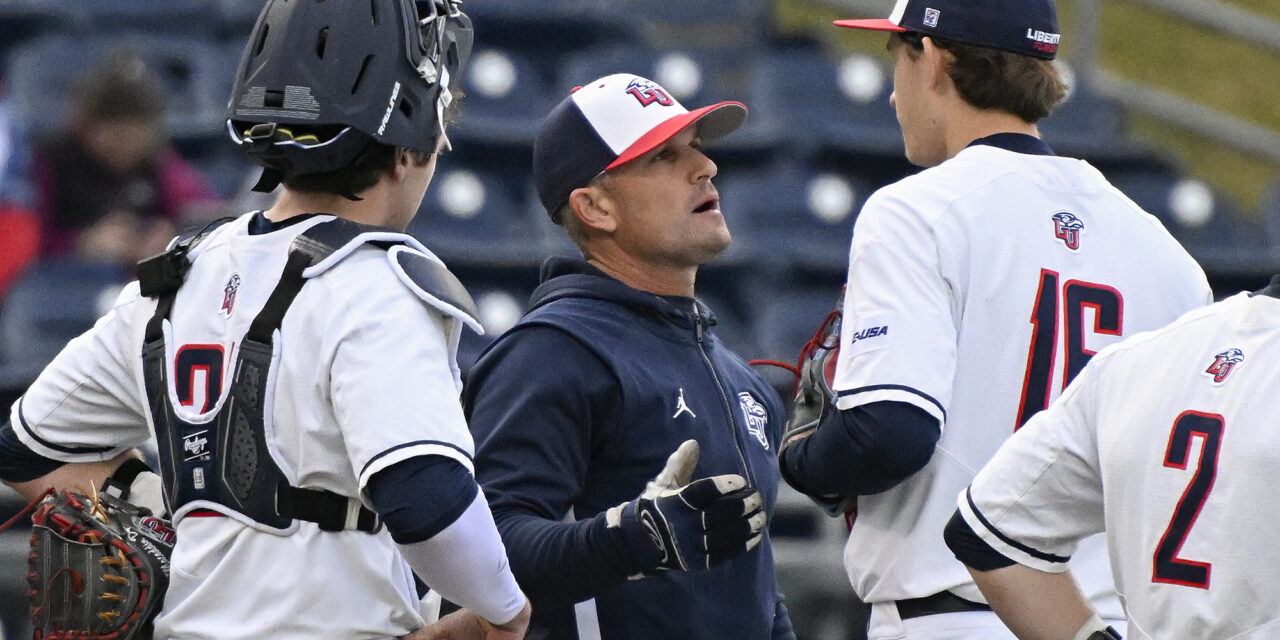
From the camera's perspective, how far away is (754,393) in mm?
3117

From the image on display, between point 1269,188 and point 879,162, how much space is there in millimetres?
1850

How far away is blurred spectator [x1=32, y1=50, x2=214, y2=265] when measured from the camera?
6238 mm

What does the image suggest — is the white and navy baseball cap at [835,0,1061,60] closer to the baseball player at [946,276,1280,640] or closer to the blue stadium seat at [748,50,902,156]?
the baseball player at [946,276,1280,640]

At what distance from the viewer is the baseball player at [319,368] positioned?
2.22 m

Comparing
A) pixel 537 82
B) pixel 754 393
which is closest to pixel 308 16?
pixel 754 393

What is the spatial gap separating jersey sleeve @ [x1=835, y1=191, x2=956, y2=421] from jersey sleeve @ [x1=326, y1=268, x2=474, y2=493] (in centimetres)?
77

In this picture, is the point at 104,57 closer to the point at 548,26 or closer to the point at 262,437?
the point at 548,26

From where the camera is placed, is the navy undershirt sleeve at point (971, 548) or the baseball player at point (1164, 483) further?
the navy undershirt sleeve at point (971, 548)

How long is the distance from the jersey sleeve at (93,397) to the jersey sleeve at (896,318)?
115 centimetres

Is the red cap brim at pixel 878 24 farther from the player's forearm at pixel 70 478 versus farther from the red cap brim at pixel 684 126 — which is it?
the player's forearm at pixel 70 478

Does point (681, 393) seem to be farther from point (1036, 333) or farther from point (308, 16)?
point (308, 16)

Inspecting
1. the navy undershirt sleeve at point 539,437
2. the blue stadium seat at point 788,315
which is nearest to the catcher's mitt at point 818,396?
the navy undershirt sleeve at point 539,437

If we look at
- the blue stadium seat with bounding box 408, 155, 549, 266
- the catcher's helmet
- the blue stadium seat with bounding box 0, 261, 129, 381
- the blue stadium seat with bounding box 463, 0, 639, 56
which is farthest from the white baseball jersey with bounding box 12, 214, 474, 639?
the blue stadium seat with bounding box 463, 0, 639, 56

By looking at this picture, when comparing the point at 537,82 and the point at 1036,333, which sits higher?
the point at 1036,333
